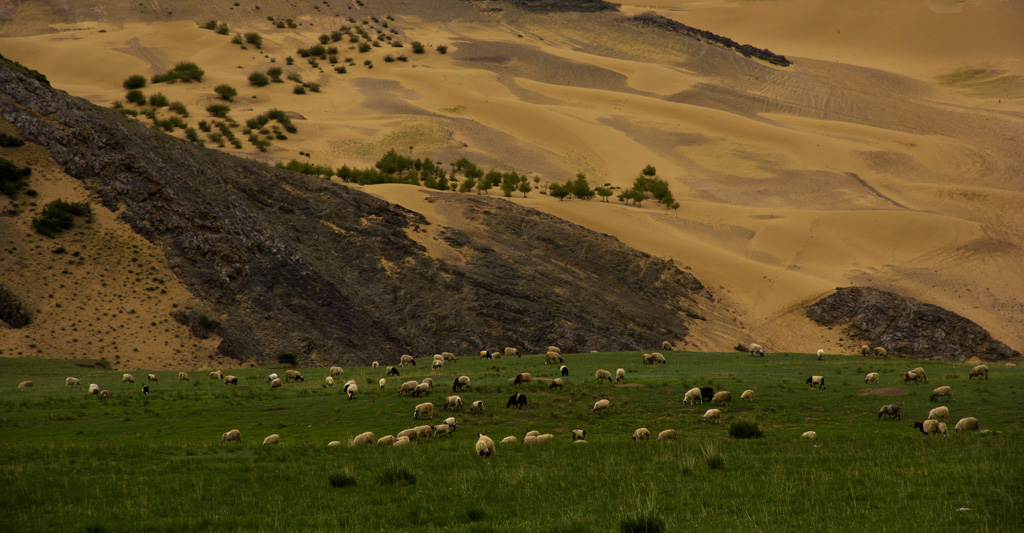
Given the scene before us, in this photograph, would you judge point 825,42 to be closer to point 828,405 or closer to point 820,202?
point 820,202

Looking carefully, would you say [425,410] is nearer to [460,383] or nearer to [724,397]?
[460,383]

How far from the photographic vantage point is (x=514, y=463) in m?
15.0

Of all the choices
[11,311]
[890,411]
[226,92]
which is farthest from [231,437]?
[226,92]

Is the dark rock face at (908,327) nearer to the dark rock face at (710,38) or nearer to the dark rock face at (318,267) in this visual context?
the dark rock face at (318,267)

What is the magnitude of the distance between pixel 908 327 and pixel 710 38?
108m

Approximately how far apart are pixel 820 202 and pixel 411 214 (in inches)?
1873

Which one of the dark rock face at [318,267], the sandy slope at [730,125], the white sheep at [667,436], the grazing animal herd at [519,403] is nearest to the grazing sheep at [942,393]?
the grazing animal herd at [519,403]

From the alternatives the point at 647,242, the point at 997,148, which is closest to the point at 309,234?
the point at 647,242

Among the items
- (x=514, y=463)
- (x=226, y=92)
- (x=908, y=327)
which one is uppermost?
(x=514, y=463)

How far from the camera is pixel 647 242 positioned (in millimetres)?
64188

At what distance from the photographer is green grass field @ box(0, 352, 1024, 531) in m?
11.0

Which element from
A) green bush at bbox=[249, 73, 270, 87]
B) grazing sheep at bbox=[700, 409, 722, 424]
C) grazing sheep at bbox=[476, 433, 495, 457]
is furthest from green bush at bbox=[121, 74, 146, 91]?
grazing sheep at bbox=[476, 433, 495, 457]

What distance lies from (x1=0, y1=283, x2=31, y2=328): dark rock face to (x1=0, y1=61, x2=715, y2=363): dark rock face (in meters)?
7.53

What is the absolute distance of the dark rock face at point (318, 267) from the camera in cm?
4347
